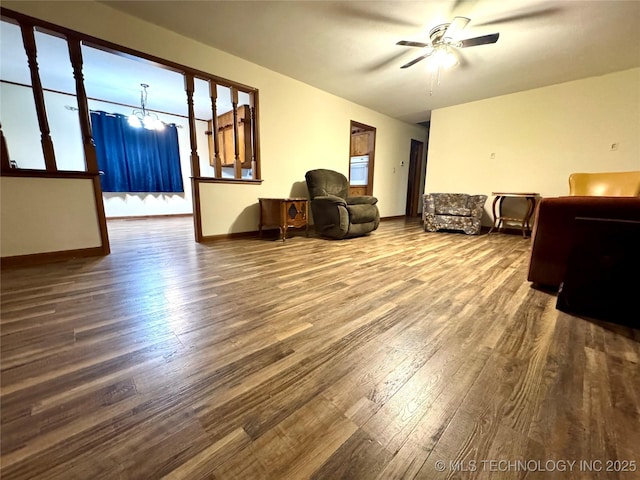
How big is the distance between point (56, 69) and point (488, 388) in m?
5.84

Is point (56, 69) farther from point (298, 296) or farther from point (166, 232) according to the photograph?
point (298, 296)

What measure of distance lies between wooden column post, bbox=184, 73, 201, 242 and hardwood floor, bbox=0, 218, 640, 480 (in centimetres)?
138

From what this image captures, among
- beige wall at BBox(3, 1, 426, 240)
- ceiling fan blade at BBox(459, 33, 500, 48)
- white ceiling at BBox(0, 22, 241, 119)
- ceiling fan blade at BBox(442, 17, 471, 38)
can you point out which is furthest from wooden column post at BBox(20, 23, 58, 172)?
ceiling fan blade at BBox(459, 33, 500, 48)

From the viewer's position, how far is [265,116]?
341cm

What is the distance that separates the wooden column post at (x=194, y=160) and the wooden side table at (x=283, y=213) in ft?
2.51

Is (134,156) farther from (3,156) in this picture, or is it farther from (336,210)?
(336,210)

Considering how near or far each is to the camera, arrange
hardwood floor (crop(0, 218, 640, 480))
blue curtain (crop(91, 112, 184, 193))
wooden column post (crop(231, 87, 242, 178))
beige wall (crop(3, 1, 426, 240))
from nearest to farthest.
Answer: hardwood floor (crop(0, 218, 640, 480)) → beige wall (crop(3, 1, 426, 240)) → wooden column post (crop(231, 87, 242, 178)) → blue curtain (crop(91, 112, 184, 193))

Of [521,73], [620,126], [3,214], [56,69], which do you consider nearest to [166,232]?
[3,214]

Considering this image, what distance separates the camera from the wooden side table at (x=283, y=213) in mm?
3172

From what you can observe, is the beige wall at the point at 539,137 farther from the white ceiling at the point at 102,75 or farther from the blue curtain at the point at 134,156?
the blue curtain at the point at 134,156

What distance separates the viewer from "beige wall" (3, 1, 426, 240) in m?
2.22

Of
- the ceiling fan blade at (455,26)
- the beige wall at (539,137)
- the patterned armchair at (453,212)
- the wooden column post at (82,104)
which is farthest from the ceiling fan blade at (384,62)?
the wooden column post at (82,104)

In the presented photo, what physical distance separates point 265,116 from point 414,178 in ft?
15.0

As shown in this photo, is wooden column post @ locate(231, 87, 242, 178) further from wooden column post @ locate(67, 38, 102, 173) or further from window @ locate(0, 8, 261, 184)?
wooden column post @ locate(67, 38, 102, 173)
